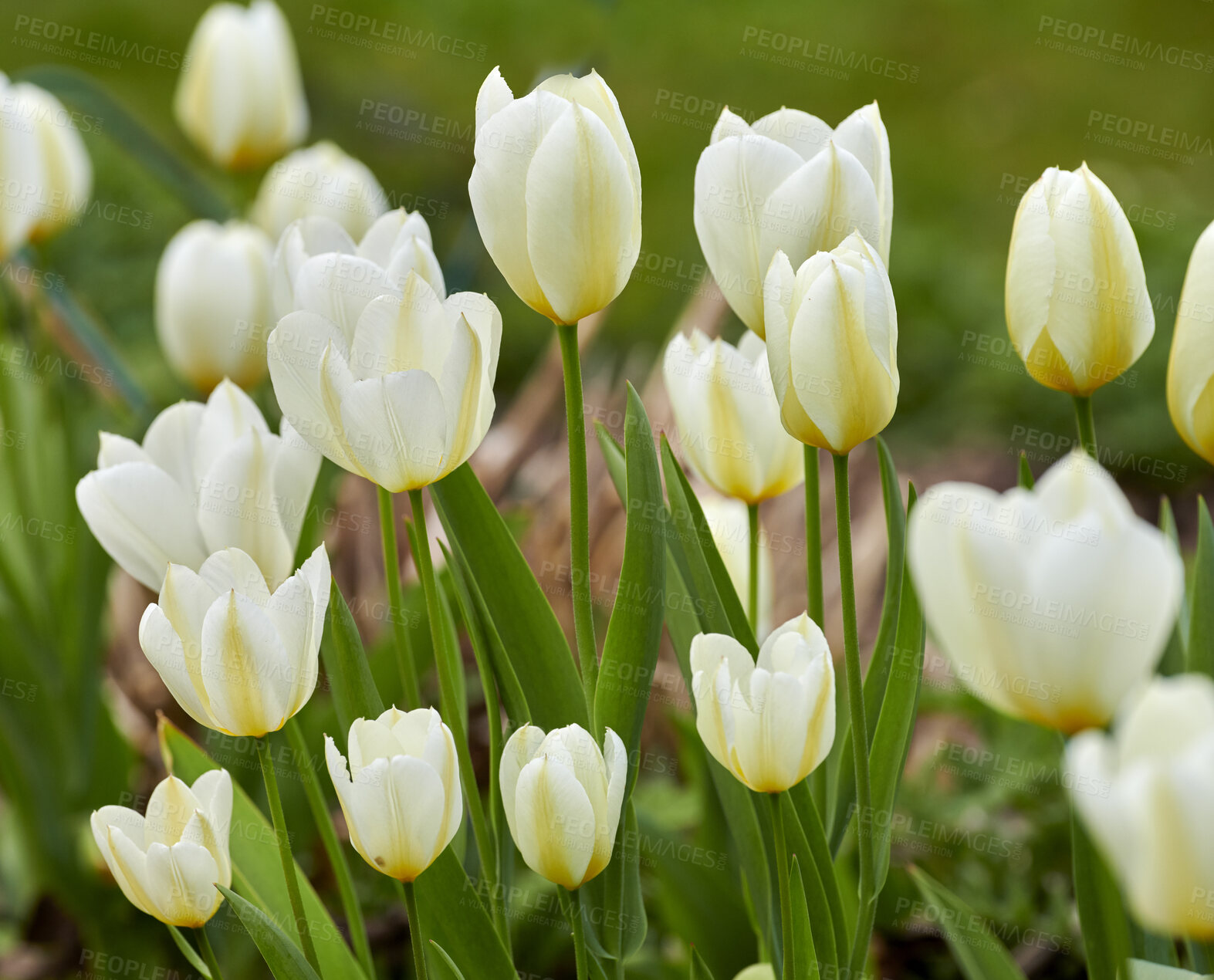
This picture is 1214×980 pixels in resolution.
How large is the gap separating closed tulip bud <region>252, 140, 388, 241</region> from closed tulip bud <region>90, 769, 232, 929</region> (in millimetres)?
572

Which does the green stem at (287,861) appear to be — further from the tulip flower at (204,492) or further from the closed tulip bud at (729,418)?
the closed tulip bud at (729,418)

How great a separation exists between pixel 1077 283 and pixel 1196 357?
50 millimetres

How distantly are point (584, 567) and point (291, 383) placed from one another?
13 centimetres

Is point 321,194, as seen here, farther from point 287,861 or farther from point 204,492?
point 287,861

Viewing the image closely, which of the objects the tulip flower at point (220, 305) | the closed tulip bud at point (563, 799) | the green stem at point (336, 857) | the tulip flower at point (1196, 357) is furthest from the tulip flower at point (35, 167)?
the tulip flower at point (1196, 357)

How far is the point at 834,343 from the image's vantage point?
37 centimetres

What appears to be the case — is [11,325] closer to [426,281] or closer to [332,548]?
[332,548]

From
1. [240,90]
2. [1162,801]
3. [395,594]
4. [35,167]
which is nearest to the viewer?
[1162,801]

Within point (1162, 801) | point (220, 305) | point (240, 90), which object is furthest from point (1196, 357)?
point (240, 90)

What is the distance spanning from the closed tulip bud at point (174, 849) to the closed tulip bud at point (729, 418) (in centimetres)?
24

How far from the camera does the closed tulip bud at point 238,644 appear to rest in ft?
1.31

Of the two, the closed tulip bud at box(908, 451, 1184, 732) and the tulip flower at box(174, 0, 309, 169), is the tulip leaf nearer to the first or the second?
the closed tulip bud at box(908, 451, 1184, 732)

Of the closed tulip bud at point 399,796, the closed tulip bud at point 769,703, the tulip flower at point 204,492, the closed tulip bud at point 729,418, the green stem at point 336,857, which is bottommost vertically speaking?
the green stem at point 336,857

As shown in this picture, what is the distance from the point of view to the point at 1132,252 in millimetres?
417
